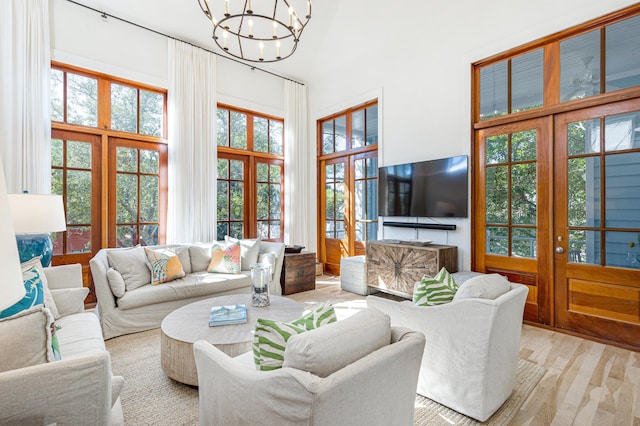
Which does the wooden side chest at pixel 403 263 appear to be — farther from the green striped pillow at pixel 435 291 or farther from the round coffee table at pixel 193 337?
the round coffee table at pixel 193 337

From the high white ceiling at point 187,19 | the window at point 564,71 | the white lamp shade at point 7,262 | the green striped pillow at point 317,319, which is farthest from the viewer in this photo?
the high white ceiling at point 187,19

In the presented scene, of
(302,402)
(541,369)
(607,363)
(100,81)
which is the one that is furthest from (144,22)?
(607,363)

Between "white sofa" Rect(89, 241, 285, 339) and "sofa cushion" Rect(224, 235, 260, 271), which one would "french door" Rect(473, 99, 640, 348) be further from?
"white sofa" Rect(89, 241, 285, 339)

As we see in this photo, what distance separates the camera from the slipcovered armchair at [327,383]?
3.29ft

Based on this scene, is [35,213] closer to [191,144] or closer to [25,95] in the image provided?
[25,95]

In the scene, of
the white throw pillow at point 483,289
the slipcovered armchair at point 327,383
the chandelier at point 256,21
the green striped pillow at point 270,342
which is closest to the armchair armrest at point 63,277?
the slipcovered armchair at point 327,383

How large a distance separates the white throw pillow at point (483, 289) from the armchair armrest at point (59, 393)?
1.81 meters

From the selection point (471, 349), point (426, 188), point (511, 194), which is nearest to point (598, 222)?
point (511, 194)

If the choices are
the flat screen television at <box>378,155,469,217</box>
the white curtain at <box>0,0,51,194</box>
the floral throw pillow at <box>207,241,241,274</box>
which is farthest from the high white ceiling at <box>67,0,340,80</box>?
the floral throw pillow at <box>207,241,241,274</box>

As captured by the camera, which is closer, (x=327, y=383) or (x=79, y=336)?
(x=327, y=383)

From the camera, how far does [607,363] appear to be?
8.41 ft

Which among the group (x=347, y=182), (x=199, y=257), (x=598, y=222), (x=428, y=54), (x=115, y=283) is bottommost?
(x=115, y=283)

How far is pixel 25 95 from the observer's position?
A: 3.56 metres

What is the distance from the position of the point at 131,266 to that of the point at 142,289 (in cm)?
31
